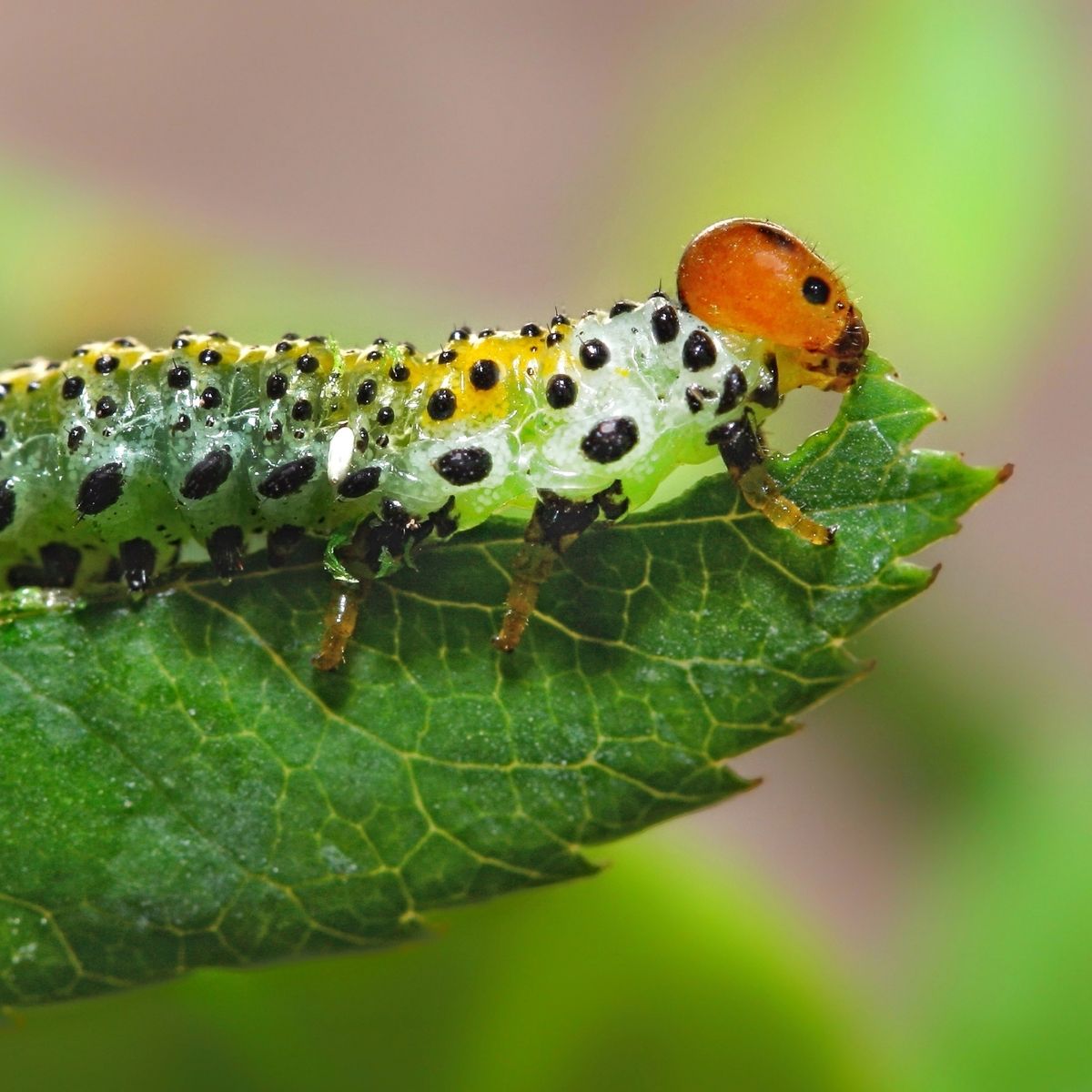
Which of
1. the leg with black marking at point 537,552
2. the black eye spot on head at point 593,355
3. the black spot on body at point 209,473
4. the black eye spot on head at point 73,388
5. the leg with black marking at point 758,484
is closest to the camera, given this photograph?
the leg with black marking at point 758,484

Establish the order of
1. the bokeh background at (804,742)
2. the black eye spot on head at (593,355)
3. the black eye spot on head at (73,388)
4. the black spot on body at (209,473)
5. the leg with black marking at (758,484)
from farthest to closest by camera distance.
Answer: the bokeh background at (804,742) → the black eye spot on head at (73,388) → the black spot on body at (209,473) → the black eye spot on head at (593,355) → the leg with black marking at (758,484)

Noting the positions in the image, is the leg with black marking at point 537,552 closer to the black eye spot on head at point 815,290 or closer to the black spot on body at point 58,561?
the black eye spot on head at point 815,290

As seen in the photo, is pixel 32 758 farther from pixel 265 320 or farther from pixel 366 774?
pixel 265 320

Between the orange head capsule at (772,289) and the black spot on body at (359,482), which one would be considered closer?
the orange head capsule at (772,289)

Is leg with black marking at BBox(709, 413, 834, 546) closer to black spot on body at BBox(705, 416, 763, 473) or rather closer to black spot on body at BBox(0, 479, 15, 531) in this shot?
black spot on body at BBox(705, 416, 763, 473)

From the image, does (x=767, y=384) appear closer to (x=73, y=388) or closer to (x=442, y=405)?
(x=442, y=405)

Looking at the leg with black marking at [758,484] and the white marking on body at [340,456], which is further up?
the leg with black marking at [758,484]

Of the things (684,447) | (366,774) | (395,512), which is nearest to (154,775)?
(366,774)

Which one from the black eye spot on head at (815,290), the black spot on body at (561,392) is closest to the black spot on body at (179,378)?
the black spot on body at (561,392)
